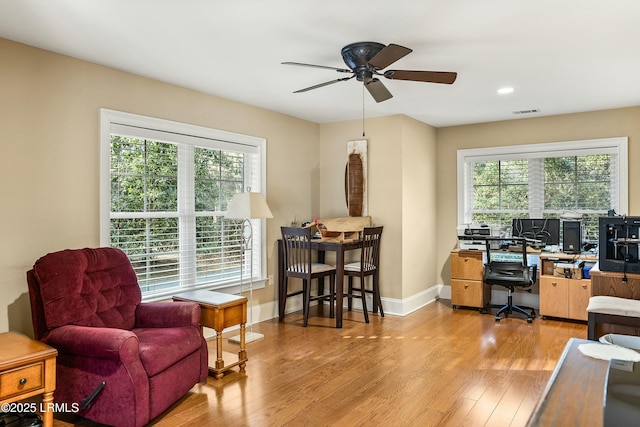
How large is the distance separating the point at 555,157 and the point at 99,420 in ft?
17.9

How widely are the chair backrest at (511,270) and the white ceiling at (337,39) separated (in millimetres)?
1661

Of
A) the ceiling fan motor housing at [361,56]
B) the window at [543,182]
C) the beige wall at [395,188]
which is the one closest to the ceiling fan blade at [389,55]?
the ceiling fan motor housing at [361,56]

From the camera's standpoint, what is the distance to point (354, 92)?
433 cm

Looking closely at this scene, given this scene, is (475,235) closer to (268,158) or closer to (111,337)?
(268,158)

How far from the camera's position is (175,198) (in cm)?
418

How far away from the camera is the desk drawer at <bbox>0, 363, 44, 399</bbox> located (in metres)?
2.07

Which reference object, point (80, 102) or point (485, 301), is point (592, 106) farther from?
point (80, 102)

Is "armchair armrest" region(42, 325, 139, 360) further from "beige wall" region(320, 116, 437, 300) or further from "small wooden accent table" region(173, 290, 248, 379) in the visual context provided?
"beige wall" region(320, 116, 437, 300)

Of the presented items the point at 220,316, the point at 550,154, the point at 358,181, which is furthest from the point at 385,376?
the point at 550,154

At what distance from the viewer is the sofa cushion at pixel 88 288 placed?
8.79 feet

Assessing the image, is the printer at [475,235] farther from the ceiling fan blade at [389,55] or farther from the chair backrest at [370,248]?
the ceiling fan blade at [389,55]

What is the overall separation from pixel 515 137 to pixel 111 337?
5191 millimetres

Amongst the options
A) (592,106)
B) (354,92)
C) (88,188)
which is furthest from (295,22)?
(592,106)

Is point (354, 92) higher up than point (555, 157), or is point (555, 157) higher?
point (354, 92)
